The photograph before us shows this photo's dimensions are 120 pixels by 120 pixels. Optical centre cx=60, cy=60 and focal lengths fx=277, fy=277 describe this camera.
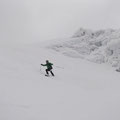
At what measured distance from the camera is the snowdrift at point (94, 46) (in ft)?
139

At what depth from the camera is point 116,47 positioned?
42.6m

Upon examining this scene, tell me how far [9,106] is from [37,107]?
3.86ft

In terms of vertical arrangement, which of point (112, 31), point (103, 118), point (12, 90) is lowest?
point (103, 118)

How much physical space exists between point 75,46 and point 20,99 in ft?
130

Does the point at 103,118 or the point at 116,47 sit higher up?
the point at 116,47

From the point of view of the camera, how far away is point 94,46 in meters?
50.0

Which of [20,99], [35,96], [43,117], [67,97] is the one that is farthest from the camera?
[67,97]

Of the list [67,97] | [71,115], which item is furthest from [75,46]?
[71,115]

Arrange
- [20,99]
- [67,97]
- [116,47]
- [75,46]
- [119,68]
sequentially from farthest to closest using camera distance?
1. [75,46]
2. [116,47]
3. [119,68]
4. [67,97]
5. [20,99]

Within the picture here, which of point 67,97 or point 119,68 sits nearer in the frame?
point 67,97

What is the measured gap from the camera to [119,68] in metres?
36.6

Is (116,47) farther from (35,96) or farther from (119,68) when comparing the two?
(35,96)

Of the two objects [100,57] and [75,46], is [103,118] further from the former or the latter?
[75,46]

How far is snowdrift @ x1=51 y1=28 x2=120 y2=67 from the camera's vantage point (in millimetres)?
42438
